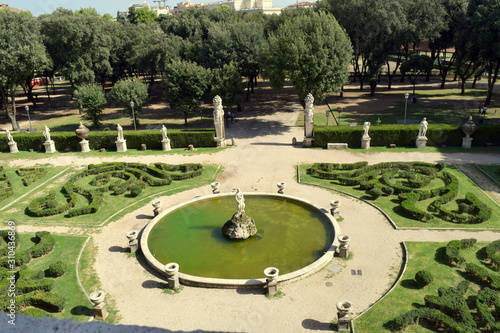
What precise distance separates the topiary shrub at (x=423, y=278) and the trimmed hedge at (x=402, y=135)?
68.4ft

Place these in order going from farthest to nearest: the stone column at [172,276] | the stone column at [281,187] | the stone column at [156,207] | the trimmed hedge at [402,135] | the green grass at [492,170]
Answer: the trimmed hedge at [402,135] → the green grass at [492,170] → the stone column at [281,187] → the stone column at [156,207] → the stone column at [172,276]

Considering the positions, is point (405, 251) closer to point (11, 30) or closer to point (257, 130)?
point (257, 130)

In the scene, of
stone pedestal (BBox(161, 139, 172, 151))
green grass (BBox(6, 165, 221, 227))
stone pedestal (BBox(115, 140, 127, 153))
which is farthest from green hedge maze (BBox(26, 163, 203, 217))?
stone pedestal (BBox(115, 140, 127, 153))

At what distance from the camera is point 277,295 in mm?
16922

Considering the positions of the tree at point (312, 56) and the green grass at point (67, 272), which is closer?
the green grass at point (67, 272)

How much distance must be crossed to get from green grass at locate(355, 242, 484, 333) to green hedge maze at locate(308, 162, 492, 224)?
3.27 meters

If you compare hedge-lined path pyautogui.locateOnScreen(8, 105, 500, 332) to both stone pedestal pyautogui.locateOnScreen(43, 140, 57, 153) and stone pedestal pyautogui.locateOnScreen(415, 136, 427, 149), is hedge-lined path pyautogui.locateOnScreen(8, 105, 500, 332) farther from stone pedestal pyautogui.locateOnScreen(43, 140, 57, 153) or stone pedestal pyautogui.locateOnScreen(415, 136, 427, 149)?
stone pedestal pyautogui.locateOnScreen(43, 140, 57, 153)

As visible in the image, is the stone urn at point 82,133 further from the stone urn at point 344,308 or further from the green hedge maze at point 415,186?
the stone urn at point 344,308

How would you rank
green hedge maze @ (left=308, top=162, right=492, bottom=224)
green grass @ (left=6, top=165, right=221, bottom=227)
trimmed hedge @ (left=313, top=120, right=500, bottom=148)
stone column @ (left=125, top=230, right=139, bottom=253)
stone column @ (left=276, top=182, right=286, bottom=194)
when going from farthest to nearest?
trimmed hedge @ (left=313, top=120, right=500, bottom=148)
stone column @ (left=276, top=182, right=286, bottom=194)
green grass @ (left=6, top=165, right=221, bottom=227)
green hedge maze @ (left=308, top=162, right=492, bottom=224)
stone column @ (left=125, top=230, right=139, bottom=253)

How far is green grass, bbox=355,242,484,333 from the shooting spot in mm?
15047

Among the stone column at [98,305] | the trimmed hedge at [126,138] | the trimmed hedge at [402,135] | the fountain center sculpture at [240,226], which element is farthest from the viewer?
the trimmed hedge at [126,138]

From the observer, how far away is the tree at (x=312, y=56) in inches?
1511

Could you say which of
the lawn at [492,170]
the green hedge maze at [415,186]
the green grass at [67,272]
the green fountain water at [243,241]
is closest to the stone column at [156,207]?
the green fountain water at [243,241]

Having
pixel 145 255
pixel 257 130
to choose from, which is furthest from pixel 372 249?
pixel 257 130
